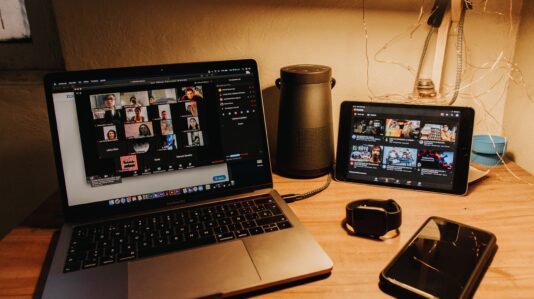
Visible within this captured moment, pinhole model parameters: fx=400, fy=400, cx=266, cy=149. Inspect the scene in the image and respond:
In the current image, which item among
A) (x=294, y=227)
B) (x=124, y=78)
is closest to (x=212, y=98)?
(x=124, y=78)

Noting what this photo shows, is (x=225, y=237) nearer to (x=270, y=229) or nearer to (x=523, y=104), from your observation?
(x=270, y=229)

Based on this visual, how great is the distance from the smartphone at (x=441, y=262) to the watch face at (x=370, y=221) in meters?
0.06

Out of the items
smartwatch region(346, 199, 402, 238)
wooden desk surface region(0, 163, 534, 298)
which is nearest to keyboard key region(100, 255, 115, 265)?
wooden desk surface region(0, 163, 534, 298)

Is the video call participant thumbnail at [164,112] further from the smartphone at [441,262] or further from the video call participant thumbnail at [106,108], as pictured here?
the smartphone at [441,262]

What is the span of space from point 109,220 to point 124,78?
11.0 inches

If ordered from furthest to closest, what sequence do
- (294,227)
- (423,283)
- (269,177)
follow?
(269,177), (294,227), (423,283)

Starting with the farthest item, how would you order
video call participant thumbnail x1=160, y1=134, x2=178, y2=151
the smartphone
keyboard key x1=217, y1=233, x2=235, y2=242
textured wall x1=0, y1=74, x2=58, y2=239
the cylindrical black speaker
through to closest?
textured wall x1=0, y1=74, x2=58, y2=239 < the cylindrical black speaker < video call participant thumbnail x1=160, y1=134, x2=178, y2=151 < keyboard key x1=217, y1=233, x2=235, y2=242 < the smartphone

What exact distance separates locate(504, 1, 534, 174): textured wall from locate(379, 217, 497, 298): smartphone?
0.44 metres

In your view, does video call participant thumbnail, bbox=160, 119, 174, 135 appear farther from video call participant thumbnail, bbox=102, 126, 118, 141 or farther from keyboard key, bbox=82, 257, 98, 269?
keyboard key, bbox=82, 257, 98, 269

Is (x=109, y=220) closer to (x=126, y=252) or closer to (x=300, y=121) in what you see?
(x=126, y=252)

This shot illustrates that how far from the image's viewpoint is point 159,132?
809 mm

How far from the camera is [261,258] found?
66cm

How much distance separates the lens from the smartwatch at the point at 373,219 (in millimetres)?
720

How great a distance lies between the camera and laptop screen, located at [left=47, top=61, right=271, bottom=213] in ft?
2.52
